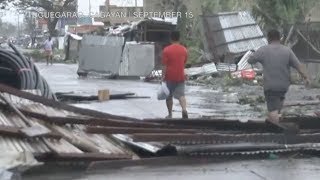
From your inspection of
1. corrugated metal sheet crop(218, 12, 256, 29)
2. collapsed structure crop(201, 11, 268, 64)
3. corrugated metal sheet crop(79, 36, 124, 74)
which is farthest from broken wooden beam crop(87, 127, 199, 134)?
corrugated metal sheet crop(218, 12, 256, 29)

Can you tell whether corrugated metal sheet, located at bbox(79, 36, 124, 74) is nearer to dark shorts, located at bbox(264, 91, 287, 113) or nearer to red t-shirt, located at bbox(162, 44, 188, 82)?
red t-shirt, located at bbox(162, 44, 188, 82)

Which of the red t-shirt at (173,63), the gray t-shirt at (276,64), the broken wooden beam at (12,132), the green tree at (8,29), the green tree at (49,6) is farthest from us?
the green tree at (8,29)

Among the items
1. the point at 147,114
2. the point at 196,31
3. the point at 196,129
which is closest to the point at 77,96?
the point at 147,114

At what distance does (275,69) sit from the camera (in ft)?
31.2

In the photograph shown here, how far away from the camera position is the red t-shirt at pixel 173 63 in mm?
12055

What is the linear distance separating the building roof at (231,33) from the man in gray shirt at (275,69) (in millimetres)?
19079

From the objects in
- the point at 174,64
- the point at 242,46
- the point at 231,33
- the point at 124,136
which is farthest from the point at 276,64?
the point at 242,46

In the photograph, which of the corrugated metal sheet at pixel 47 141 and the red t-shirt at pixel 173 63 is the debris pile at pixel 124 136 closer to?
the corrugated metal sheet at pixel 47 141

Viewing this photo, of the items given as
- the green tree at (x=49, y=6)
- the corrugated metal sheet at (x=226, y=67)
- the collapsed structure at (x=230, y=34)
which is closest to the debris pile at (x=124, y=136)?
the corrugated metal sheet at (x=226, y=67)

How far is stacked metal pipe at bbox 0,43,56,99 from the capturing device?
36.8 ft

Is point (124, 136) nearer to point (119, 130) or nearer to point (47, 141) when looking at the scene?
point (119, 130)

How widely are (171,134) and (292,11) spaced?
12850 mm

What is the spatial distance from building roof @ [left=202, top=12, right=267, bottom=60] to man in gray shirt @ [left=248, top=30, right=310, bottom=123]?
1908cm

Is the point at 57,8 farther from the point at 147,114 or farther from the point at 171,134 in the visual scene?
the point at 171,134
